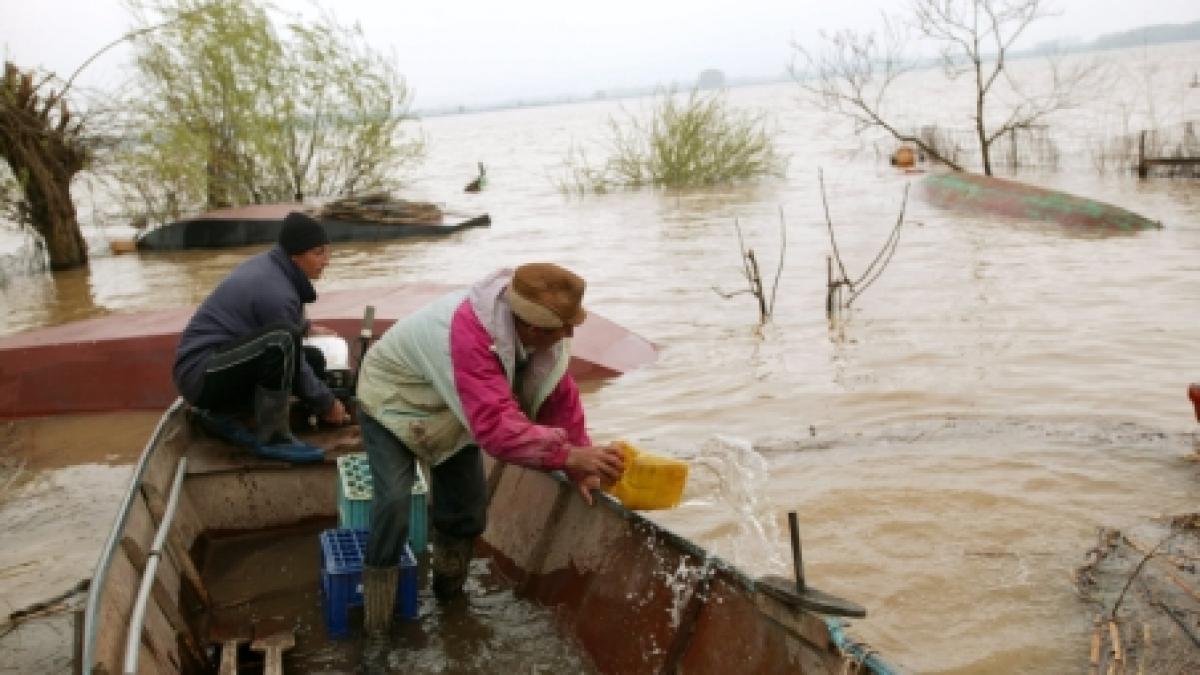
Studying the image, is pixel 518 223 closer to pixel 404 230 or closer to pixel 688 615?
pixel 404 230

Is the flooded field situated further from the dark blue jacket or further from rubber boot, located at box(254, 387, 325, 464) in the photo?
the dark blue jacket

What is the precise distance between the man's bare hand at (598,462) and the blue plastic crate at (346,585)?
112 cm

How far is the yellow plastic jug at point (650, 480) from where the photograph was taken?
11.9 ft

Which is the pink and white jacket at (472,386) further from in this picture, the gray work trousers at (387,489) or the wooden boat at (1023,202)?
the wooden boat at (1023,202)

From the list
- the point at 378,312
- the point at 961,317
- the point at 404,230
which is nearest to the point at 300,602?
the point at 378,312

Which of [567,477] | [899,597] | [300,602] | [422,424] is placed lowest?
[899,597]

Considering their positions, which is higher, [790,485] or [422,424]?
[422,424]

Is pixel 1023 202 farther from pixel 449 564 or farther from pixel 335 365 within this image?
pixel 449 564

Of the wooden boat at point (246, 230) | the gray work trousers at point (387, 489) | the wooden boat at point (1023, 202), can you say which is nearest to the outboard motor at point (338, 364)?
the gray work trousers at point (387, 489)

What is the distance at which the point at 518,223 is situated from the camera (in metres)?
21.3

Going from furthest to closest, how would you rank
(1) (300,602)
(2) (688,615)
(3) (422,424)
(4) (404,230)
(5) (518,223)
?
(5) (518,223), (4) (404,230), (1) (300,602), (3) (422,424), (2) (688,615)

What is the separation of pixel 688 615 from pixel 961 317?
8039 millimetres

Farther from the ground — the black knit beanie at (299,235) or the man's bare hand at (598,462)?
the black knit beanie at (299,235)

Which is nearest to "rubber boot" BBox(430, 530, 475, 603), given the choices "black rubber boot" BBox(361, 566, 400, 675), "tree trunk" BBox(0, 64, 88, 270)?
"black rubber boot" BBox(361, 566, 400, 675)
